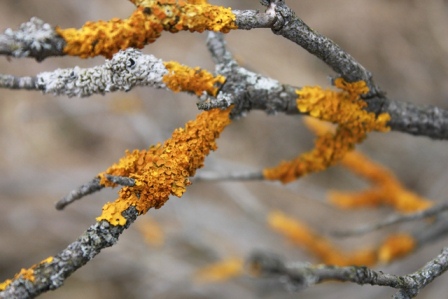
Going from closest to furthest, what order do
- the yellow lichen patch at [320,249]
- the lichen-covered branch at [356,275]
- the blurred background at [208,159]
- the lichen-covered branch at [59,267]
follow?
the lichen-covered branch at [59,267] < the lichen-covered branch at [356,275] < the yellow lichen patch at [320,249] < the blurred background at [208,159]

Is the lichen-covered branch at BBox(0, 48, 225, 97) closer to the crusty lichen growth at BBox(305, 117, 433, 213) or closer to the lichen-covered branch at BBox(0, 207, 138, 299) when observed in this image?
the lichen-covered branch at BBox(0, 207, 138, 299)

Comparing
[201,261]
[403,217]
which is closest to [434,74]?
[403,217]

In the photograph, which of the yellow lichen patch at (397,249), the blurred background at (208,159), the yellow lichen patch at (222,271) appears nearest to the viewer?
the yellow lichen patch at (397,249)

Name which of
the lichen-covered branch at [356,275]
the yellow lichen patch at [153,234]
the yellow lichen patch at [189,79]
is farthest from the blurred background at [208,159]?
the lichen-covered branch at [356,275]

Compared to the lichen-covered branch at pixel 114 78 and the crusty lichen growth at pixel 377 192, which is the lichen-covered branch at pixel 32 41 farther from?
the crusty lichen growth at pixel 377 192

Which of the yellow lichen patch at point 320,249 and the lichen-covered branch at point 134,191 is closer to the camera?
the lichen-covered branch at point 134,191

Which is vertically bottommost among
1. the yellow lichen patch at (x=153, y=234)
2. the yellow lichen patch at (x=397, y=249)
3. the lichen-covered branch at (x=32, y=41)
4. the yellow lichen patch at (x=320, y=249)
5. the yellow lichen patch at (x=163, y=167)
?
the yellow lichen patch at (x=163, y=167)

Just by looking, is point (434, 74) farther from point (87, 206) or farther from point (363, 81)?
point (87, 206)
